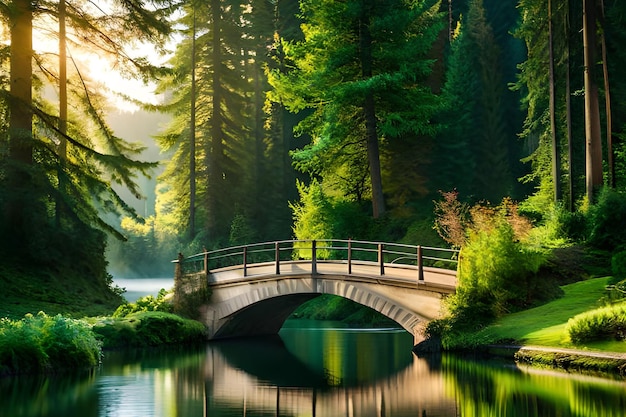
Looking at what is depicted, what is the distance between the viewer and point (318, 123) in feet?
133

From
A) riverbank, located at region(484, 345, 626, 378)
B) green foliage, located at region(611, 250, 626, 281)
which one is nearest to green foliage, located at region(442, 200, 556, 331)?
green foliage, located at region(611, 250, 626, 281)

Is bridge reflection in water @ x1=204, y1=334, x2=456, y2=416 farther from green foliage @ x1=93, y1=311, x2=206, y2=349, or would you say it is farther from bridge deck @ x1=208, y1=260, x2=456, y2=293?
green foliage @ x1=93, y1=311, x2=206, y2=349

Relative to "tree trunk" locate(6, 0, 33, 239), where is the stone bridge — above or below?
below

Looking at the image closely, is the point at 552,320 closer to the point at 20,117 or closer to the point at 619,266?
the point at 619,266

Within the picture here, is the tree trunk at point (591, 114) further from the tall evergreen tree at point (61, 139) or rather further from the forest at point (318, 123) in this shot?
the tall evergreen tree at point (61, 139)

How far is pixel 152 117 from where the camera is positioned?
168000 mm

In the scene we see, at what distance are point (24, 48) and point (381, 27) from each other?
1467 cm

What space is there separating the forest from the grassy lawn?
14.9 feet

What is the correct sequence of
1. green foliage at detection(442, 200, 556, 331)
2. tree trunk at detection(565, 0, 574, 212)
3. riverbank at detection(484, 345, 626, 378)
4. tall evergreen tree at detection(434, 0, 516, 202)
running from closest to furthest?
1. riverbank at detection(484, 345, 626, 378)
2. green foliage at detection(442, 200, 556, 331)
3. tree trunk at detection(565, 0, 574, 212)
4. tall evergreen tree at detection(434, 0, 516, 202)

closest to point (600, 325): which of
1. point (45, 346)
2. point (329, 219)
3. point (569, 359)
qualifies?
point (569, 359)

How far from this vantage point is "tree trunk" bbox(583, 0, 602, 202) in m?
30.7

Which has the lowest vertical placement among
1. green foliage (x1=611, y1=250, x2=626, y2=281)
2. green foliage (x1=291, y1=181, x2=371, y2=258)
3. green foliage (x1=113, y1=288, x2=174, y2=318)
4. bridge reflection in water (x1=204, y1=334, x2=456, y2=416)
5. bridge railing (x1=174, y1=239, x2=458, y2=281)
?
bridge reflection in water (x1=204, y1=334, x2=456, y2=416)

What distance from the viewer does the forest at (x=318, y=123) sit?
102 feet

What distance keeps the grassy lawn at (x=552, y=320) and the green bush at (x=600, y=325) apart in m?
0.19
